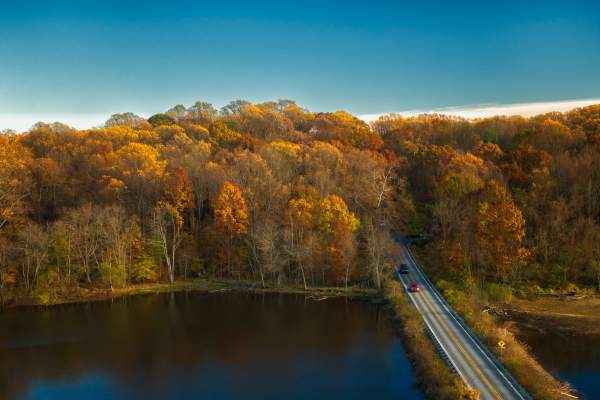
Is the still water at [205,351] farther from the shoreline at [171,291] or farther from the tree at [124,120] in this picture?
the tree at [124,120]

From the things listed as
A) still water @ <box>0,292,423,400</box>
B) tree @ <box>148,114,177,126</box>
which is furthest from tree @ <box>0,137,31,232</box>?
tree @ <box>148,114,177,126</box>

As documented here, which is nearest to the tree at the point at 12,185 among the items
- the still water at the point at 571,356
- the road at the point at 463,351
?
the road at the point at 463,351

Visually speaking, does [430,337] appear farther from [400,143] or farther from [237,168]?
[400,143]

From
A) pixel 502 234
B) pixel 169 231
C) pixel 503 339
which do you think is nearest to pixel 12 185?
pixel 169 231

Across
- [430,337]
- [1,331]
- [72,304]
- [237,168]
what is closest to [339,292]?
[430,337]

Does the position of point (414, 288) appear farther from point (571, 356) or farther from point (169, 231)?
point (169, 231)

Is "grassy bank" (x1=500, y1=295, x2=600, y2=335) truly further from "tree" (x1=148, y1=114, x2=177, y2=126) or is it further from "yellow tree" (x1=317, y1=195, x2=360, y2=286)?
"tree" (x1=148, y1=114, x2=177, y2=126)
